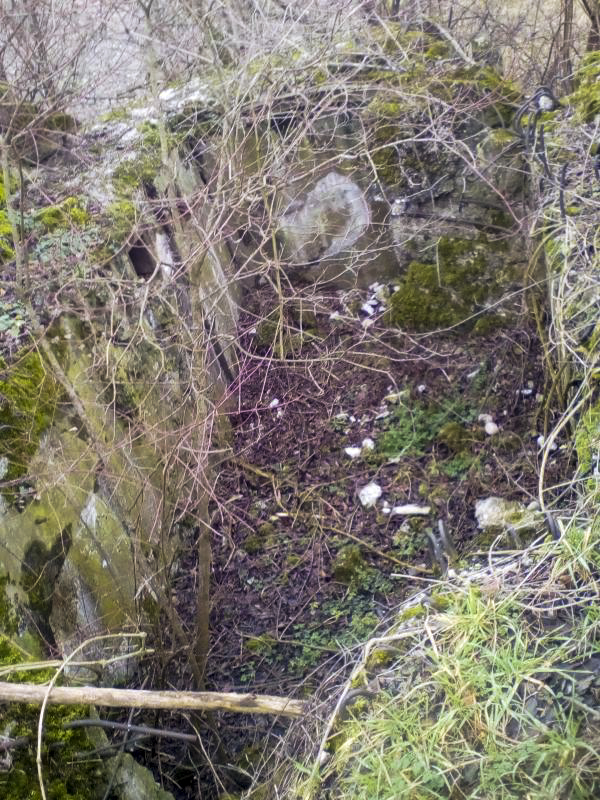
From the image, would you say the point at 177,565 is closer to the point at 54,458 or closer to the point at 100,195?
the point at 54,458

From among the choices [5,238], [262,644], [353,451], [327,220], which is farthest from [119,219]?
[262,644]

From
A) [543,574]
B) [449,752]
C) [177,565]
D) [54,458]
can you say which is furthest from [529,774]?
[177,565]

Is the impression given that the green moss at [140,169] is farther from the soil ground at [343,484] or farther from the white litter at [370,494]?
the white litter at [370,494]

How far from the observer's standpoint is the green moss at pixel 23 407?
2842mm

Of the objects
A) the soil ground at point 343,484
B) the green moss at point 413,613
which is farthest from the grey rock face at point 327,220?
the green moss at point 413,613

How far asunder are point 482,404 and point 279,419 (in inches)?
55.1

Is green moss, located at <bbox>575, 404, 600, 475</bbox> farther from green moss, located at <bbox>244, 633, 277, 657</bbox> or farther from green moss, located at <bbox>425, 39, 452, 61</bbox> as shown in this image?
green moss, located at <bbox>425, 39, 452, 61</bbox>

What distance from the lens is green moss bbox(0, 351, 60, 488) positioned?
9.32 feet

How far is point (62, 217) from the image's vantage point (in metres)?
4.00

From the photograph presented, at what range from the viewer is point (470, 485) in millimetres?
3963

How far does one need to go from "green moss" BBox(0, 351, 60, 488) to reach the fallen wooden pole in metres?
1.09

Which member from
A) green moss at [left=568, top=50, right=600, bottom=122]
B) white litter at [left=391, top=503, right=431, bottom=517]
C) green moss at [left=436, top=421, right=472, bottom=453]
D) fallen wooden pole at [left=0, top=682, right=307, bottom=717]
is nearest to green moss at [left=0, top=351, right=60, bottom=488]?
fallen wooden pole at [left=0, top=682, right=307, bottom=717]

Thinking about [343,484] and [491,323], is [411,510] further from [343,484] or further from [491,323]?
[491,323]

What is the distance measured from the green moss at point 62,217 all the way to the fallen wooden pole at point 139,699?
275 centimetres
